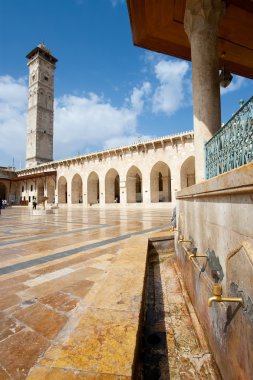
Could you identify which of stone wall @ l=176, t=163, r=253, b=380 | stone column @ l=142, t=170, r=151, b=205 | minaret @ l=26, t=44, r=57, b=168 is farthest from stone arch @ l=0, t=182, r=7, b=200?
stone wall @ l=176, t=163, r=253, b=380

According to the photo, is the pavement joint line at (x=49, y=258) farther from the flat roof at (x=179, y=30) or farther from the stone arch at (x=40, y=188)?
the stone arch at (x=40, y=188)

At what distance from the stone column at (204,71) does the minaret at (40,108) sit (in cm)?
3810

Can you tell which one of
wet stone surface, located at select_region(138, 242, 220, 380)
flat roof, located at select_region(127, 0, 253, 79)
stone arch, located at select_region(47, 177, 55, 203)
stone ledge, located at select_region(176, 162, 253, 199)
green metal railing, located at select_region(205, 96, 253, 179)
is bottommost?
wet stone surface, located at select_region(138, 242, 220, 380)

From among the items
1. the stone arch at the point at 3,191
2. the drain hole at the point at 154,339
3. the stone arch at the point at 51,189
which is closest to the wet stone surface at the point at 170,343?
the drain hole at the point at 154,339

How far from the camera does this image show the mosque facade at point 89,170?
21234 millimetres

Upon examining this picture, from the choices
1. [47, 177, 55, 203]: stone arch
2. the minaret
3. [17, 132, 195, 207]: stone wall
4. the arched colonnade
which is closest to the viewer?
[17, 132, 195, 207]: stone wall

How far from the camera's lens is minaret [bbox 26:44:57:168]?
3888 centimetres

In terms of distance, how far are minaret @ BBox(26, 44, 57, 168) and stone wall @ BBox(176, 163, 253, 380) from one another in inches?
1580

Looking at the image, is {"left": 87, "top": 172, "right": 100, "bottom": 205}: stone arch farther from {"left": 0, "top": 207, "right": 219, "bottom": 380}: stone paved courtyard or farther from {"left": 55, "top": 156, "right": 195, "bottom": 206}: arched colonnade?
{"left": 0, "top": 207, "right": 219, "bottom": 380}: stone paved courtyard

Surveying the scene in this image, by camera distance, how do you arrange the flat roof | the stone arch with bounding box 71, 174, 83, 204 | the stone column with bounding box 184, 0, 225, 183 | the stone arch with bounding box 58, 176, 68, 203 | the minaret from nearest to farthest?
the stone column with bounding box 184, 0, 225, 183, the flat roof, the stone arch with bounding box 71, 174, 83, 204, the stone arch with bounding box 58, 176, 68, 203, the minaret

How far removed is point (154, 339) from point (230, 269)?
3.74ft

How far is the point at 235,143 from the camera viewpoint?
1958 millimetres

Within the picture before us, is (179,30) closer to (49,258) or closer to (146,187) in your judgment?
(49,258)

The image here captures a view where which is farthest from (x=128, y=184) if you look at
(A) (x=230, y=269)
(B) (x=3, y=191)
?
(B) (x=3, y=191)
